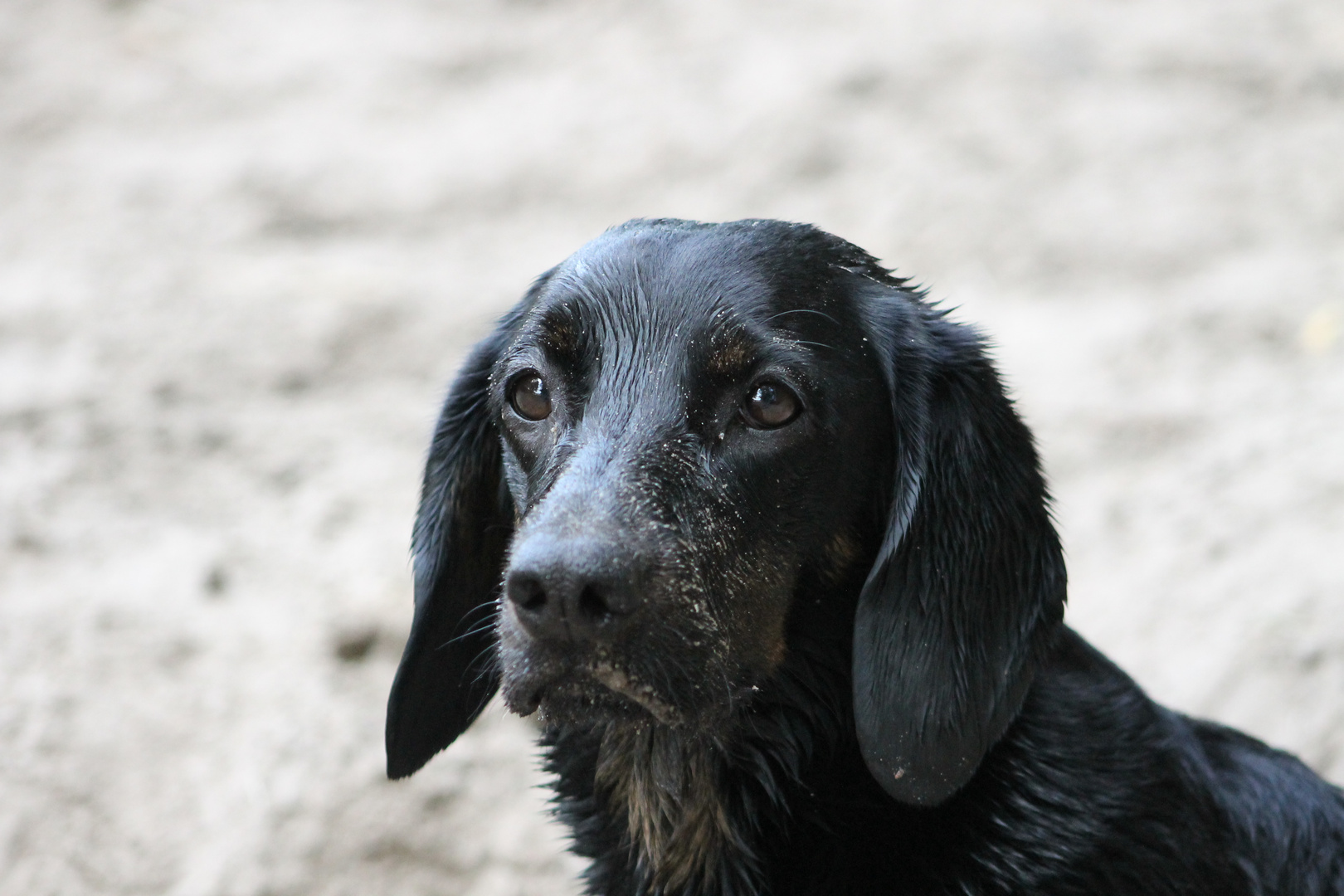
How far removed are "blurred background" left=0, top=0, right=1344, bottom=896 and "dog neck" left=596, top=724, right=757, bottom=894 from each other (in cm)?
133

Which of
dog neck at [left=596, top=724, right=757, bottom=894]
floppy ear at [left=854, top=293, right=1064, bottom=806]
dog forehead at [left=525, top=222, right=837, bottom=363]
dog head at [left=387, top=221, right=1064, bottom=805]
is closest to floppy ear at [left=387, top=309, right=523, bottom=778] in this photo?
dog head at [left=387, top=221, right=1064, bottom=805]

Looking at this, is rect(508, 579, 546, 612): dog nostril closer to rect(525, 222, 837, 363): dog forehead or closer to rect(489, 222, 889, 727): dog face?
rect(489, 222, 889, 727): dog face

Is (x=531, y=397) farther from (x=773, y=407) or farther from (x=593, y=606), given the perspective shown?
(x=593, y=606)

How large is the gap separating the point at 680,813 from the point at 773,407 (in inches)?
38.9

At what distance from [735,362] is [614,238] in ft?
1.73

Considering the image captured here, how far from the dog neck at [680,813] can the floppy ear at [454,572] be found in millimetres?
523

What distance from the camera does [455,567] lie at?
11.8 feet

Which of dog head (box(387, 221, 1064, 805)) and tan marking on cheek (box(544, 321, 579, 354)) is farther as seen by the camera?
tan marking on cheek (box(544, 321, 579, 354))

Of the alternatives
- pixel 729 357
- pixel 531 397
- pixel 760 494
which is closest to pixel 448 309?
pixel 531 397

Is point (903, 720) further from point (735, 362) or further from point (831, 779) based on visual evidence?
point (735, 362)

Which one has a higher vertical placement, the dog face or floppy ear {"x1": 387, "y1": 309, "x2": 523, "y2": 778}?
the dog face

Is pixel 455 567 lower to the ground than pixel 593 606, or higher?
lower

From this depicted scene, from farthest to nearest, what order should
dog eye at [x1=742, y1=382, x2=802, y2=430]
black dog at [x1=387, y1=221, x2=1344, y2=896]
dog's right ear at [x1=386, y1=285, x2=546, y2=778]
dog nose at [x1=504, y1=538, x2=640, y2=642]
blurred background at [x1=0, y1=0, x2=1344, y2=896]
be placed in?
blurred background at [x1=0, y1=0, x2=1344, y2=896]
dog's right ear at [x1=386, y1=285, x2=546, y2=778]
dog eye at [x1=742, y1=382, x2=802, y2=430]
black dog at [x1=387, y1=221, x2=1344, y2=896]
dog nose at [x1=504, y1=538, x2=640, y2=642]

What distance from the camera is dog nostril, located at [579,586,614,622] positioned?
8.73 ft
